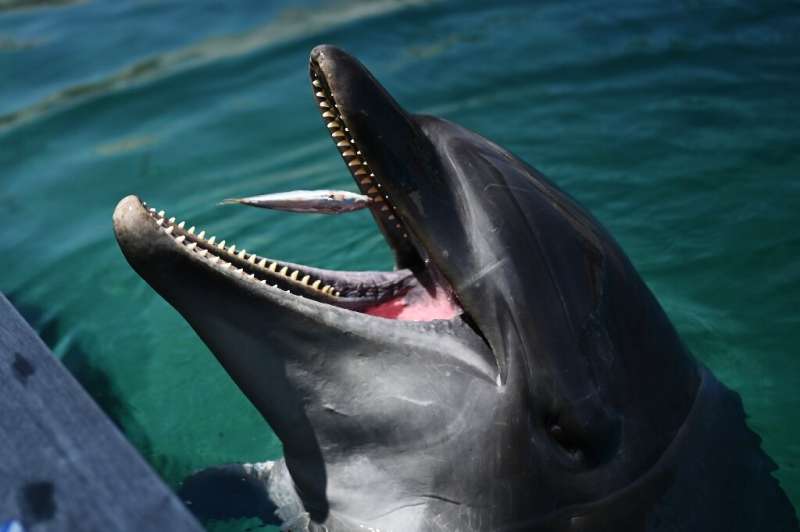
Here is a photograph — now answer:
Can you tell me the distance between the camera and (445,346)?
3.33m

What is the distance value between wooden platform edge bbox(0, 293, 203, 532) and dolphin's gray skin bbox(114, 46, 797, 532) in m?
0.79

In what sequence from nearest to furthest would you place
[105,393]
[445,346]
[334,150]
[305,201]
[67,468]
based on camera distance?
[67,468]
[445,346]
[305,201]
[105,393]
[334,150]

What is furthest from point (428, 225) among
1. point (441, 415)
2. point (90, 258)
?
point (90, 258)

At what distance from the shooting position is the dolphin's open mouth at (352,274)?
3.24 m

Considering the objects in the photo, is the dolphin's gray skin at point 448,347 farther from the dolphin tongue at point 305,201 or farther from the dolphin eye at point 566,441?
the dolphin tongue at point 305,201

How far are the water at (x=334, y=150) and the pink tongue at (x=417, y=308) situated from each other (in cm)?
145

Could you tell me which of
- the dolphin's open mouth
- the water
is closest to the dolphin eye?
the dolphin's open mouth

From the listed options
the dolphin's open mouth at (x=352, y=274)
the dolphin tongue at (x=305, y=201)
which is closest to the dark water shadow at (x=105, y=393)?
the dolphin tongue at (x=305, y=201)

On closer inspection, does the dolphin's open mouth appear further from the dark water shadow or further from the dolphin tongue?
the dark water shadow

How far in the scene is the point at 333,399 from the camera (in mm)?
3326

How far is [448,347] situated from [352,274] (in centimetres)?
59

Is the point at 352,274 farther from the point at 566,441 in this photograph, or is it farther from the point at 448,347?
the point at 566,441

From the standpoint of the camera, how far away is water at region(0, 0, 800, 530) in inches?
239

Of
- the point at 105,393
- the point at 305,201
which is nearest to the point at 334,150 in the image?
the point at 105,393
